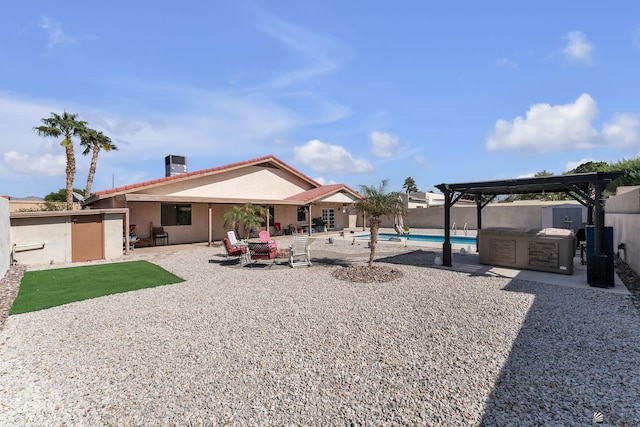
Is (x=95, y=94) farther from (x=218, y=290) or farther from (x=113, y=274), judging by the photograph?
(x=218, y=290)

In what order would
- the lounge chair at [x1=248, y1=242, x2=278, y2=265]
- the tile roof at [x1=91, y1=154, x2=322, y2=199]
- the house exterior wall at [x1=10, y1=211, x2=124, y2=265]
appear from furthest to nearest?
the tile roof at [x1=91, y1=154, x2=322, y2=199]
the house exterior wall at [x1=10, y1=211, x2=124, y2=265]
the lounge chair at [x1=248, y1=242, x2=278, y2=265]

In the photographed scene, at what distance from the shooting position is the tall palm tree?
79.1 feet

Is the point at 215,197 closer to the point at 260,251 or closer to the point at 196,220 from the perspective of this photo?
the point at 196,220

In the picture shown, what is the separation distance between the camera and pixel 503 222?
26.7 metres

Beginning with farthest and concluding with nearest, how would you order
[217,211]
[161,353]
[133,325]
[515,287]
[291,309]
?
[217,211], [515,287], [291,309], [133,325], [161,353]

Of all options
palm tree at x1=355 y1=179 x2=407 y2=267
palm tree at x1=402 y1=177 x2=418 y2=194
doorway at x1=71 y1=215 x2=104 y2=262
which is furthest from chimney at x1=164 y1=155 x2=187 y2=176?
palm tree at x1=402 y1=177 x2=418 y2=194

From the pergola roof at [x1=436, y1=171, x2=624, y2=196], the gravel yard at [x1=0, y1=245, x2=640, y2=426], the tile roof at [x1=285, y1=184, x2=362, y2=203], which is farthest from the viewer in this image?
the tile roof at [x1=285, y1=184, x2=362, y2=203]

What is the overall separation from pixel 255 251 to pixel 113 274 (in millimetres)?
4967

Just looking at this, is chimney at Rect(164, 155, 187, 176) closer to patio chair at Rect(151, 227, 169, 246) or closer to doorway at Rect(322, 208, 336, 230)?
patio chair at Rect(151, 227, 169, 246)

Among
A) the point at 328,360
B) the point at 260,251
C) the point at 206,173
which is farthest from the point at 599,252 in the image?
the point at 206,173

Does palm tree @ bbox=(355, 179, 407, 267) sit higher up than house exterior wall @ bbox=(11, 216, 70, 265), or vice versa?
palm tree @ bbox=(355, 179, 407, 267)

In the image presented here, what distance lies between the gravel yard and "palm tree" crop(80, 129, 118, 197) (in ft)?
86.0

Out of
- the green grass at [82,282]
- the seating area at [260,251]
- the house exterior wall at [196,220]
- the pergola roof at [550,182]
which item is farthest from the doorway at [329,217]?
the green grass at [82,282]

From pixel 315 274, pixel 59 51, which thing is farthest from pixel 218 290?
pixel 59 51
